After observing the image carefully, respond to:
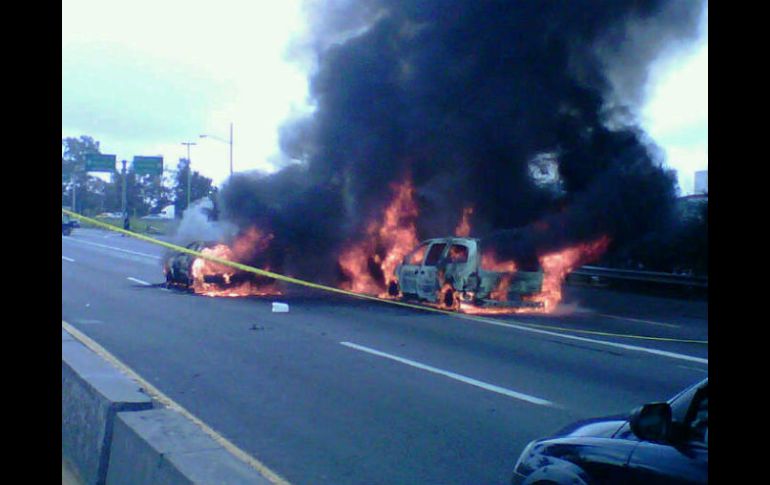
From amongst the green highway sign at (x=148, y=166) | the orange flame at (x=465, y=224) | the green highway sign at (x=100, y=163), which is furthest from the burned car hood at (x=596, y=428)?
the orange flame at (x=465, y=224)

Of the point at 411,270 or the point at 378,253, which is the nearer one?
the point at 411,270

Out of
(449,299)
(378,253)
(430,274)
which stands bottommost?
(449,299)

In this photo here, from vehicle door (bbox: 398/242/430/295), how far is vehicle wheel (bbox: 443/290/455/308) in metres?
1.12

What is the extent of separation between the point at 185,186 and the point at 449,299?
6296 mm

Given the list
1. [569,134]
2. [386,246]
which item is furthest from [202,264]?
[569,134]

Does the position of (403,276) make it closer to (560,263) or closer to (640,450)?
(560,263)

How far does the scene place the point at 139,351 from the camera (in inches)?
423

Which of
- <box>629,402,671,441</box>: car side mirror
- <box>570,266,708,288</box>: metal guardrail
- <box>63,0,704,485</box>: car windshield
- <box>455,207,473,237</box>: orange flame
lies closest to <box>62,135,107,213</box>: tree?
<box>63,0,704,485</box>: car windshield

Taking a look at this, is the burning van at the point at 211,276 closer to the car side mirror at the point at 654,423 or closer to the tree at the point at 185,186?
the tree at the point at 185,186

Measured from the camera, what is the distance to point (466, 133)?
25984 millimetres

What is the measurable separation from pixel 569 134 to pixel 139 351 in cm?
1802

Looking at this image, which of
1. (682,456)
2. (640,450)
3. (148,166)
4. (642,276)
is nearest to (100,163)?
(148,166)

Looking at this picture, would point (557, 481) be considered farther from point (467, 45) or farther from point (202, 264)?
point (467, 45)

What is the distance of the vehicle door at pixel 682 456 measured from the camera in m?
3.12
